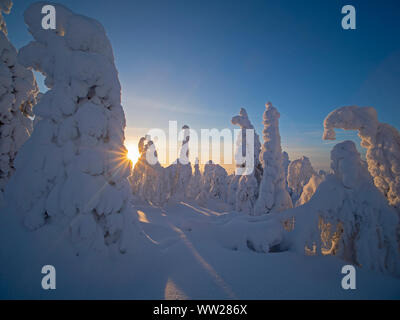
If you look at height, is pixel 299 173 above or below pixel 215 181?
above

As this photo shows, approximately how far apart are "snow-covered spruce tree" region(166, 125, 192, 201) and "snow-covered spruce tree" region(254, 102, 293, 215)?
1794 centimetres

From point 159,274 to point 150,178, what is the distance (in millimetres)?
23030

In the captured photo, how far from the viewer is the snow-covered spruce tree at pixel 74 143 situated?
16.4 feet

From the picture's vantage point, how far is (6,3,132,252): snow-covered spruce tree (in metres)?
5.00

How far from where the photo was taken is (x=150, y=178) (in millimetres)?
27625

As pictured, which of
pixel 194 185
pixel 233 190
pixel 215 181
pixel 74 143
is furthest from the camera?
pixel 215 181

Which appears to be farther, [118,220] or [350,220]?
[350,220]

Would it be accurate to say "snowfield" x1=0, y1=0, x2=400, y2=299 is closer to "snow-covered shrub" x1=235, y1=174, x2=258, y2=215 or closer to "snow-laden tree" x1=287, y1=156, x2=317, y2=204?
"snow-covered shrub" x1=235, y1=174, x2=258, y2=215

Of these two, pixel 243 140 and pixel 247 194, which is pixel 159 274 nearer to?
pixel 247 194

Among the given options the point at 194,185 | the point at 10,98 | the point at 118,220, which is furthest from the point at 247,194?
the point at 10,98

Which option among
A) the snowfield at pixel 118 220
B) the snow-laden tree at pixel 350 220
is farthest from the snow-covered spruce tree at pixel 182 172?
the snow-laden tree at pixel 350 220

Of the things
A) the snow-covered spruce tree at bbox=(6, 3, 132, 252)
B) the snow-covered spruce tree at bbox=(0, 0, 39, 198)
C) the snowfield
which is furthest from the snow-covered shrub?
the snow-covered spruce tree at bbox=(0, 0, 39, 198)

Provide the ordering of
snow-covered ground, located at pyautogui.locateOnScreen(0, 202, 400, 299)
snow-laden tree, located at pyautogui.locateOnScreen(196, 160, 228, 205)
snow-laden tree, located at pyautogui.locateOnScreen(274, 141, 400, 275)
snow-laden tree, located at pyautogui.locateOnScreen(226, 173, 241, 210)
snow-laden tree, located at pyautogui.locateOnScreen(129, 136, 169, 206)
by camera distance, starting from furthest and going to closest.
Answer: snow-laden tree, located at pyautogui.locateOnScreen(196, 160, 228, 205)
snow-laden tree, located at pyautogui.locateOnScreen(226, 173, 241, 210)
snow-laden tree, located at pyautogui.locateOnScreen(129, 136, 169, 206)
snow-laden tree, located at pyautogui.locateOnScreen(274, 141, 400, 275)
snow-covered ground, located at pyautogui.locateOnScreen(0, 202, 400, 299)
